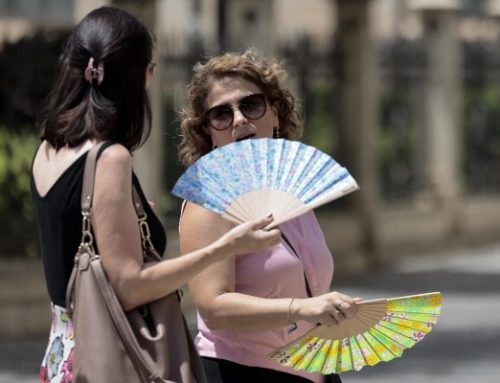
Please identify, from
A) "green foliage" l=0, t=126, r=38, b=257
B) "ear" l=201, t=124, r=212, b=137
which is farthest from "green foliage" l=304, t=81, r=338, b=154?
"ear" l=201, t=124, r=212, b=137

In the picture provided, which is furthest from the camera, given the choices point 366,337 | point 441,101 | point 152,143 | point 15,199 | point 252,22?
point 441,101

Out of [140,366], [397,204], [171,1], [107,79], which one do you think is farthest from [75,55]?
[171,1]

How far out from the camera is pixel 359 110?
1859cm

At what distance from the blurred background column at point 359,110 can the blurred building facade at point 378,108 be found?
0.04ft

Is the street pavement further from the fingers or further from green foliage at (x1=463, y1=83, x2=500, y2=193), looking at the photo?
the fingers

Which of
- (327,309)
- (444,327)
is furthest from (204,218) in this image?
(444,327)

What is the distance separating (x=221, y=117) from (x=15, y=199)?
352 inches

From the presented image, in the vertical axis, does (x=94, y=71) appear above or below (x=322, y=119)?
above

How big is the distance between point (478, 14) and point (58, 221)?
990 inches

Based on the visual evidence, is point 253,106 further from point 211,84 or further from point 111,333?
point 111,333

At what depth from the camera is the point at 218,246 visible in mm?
3918

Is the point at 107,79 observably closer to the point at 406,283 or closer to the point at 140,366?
the point at 140,366

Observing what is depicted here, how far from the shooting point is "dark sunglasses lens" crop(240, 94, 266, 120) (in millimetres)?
4406

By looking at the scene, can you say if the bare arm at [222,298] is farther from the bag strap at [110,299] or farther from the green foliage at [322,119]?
the green foliage at [322,119]
